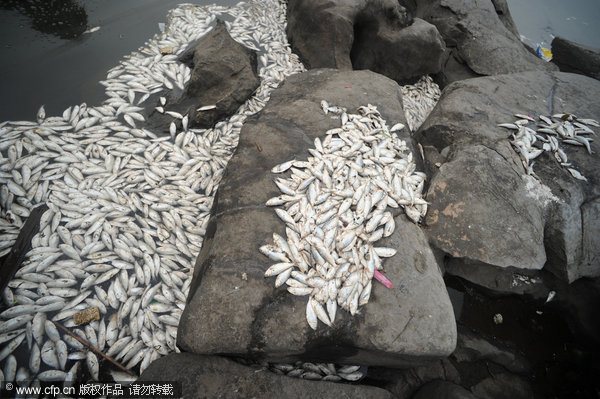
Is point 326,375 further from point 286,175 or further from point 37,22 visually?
point 37,22

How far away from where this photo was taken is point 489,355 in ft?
9.12

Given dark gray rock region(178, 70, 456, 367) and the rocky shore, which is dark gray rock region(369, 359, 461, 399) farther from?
dark gray rock region(178, 70, 456, 367)

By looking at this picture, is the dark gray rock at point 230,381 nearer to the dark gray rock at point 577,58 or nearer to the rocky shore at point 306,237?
the rocky shore at point 306,237

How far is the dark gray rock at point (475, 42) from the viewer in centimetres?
559

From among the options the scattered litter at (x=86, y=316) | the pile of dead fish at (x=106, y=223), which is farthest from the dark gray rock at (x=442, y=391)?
the scattered litter at (x=86, y=316)

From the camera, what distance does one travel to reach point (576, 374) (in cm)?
275

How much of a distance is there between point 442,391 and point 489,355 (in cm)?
84

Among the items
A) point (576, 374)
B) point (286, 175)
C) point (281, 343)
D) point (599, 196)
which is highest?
point (286, 175)

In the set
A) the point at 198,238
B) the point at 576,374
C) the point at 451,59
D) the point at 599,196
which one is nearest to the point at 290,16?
the point at 451,59

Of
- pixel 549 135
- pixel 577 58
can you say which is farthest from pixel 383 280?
pixel 577 58

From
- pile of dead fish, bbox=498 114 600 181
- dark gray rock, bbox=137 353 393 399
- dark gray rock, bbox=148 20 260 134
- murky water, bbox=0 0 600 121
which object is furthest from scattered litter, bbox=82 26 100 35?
pile of dead fish, bbox=498 114 600 181

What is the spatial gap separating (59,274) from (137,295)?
0.65 metres

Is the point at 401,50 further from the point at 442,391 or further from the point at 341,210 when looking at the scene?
the point at 442,391

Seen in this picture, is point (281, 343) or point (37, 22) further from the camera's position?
point (37, 22)
